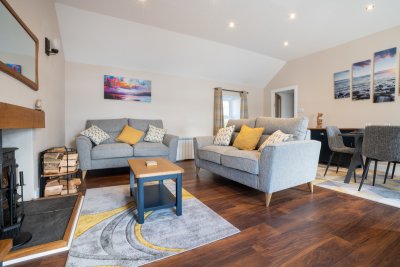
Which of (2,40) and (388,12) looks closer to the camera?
(2,40)

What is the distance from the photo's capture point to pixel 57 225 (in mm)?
1515

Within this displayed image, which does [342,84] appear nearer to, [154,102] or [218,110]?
[218,110]

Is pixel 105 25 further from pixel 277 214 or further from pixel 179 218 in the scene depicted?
pixel 277 214

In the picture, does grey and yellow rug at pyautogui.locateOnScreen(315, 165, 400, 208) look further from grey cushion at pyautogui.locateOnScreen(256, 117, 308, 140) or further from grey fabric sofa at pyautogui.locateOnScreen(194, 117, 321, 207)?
grey cushion at pyautogui.locateOnScreen(256, 117, 308, 140)

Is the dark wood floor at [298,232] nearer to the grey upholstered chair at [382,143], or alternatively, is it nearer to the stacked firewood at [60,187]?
the grey upholstered chair at [382,143]

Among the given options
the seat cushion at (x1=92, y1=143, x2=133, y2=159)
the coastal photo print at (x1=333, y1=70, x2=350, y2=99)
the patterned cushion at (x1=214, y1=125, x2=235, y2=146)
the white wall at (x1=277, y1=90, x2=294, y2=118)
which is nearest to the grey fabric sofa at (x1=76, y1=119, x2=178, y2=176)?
the seat cushion at (x1=92, y1=143, x2=133, y2=159)

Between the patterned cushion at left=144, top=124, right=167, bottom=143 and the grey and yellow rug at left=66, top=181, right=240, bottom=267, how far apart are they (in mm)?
1756

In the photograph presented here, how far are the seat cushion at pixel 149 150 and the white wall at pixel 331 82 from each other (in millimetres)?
3587

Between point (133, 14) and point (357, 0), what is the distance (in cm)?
328

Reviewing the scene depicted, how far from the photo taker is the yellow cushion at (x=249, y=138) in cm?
274

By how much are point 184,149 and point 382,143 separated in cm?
338

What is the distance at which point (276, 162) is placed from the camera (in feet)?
6.28

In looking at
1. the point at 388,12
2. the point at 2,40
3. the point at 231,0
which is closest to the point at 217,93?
the point at 231,0

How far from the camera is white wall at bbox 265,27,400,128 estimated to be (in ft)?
11.1
